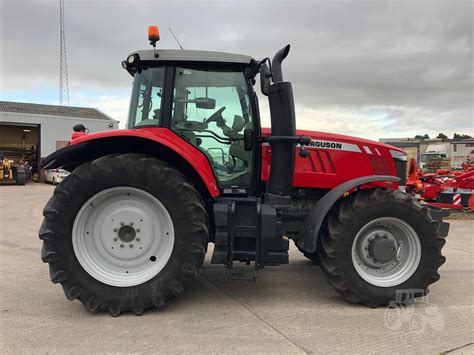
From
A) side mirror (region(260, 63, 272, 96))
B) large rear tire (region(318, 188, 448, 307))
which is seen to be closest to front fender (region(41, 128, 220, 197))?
side mirror (region(260, 63, 272, 96))

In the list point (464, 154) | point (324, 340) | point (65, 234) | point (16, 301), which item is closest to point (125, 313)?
Answer: point (65, 234)

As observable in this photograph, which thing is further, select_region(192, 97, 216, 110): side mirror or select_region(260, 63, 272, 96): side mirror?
select_region(192, 97, 216, 110): side mirror

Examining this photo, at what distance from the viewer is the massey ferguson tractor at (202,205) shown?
3.60m

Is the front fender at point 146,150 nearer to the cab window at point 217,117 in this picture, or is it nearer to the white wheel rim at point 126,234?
the cab window at point 217,117

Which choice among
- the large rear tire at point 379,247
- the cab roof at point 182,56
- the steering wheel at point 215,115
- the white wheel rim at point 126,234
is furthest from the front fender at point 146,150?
the large rear tire at point 379,247

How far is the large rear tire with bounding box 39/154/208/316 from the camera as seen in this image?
3557 millimetres

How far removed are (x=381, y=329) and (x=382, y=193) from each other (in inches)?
49.7

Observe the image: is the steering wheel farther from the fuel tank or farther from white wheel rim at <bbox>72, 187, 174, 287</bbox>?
white wheel rim at <bbox>72, 187, 174, 287</bbox>

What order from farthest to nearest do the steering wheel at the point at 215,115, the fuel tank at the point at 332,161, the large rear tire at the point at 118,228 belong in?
1. the fuel tank at the point at 332,161
2. the steering wheel at the point at 215,115
3. the large rear tire at the point at 118,228

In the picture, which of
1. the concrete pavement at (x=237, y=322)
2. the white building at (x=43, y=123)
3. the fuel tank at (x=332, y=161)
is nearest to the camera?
the concrete pavement at (x=237, y=322)

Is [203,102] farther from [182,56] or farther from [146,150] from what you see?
[146,150]

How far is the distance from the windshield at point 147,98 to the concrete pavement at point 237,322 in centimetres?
184

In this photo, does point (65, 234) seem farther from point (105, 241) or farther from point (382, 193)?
point (382, 193)

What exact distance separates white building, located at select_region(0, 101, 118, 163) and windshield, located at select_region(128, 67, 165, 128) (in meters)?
23.3
